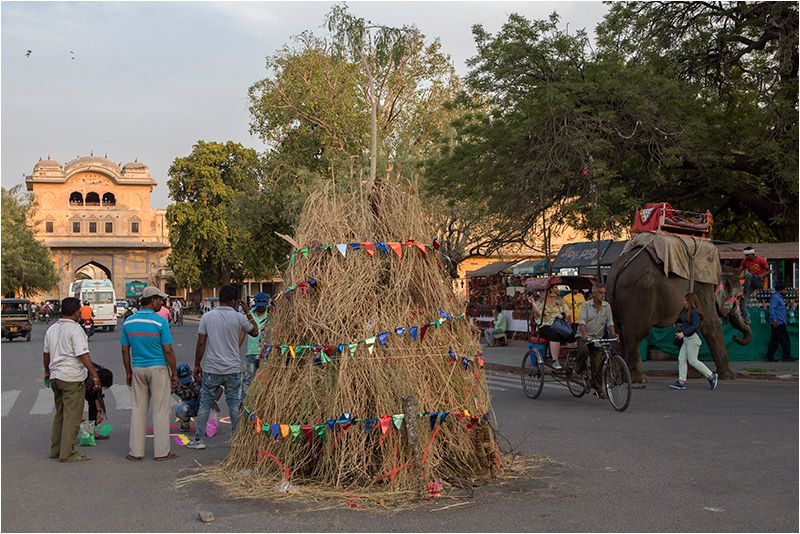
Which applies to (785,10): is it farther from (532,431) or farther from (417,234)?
(417,234)

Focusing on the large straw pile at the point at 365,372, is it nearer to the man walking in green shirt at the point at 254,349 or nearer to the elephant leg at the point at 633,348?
the man walking in green shirt at the point at 254,349

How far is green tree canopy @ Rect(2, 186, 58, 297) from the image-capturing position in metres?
65.4

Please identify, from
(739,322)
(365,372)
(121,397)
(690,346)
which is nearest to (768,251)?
(739,322)

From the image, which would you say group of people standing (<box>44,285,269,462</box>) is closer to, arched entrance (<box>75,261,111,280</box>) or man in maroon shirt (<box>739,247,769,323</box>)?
man in maroon shirt (<box>739,247,769,323</box>)

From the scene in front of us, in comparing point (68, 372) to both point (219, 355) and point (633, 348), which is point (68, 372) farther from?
point (633, 348)

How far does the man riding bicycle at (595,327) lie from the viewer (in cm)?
1205

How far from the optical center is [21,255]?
6719cm

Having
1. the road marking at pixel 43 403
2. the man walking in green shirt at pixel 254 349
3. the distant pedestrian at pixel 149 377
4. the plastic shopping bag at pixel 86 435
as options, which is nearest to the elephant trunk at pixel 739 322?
the man walking in green shirt at pixel 254 349

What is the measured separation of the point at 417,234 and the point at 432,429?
1.72 m

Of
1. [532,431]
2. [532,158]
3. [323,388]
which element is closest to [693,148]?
[532,158]

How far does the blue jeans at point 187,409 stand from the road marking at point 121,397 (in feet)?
9.67

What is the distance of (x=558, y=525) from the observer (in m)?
5.91

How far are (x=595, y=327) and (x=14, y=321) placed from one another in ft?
96.5

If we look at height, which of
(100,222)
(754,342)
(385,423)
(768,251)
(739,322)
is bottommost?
(385,423)
